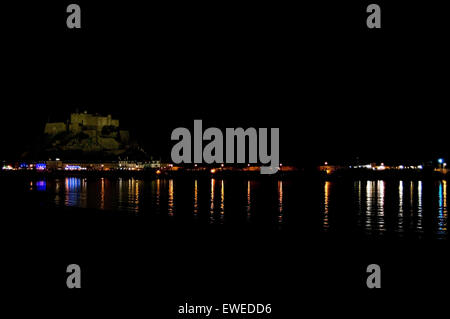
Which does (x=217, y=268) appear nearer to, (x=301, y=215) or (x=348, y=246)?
(x=348, y=246)

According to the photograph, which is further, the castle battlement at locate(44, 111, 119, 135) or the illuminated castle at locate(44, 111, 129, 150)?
the castle battlement at locate(44, 111, 119, 135)

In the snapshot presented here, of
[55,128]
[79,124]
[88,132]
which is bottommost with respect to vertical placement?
[88,132]

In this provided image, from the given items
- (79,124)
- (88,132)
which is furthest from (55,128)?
(88,132)

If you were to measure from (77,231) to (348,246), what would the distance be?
7.94 metres

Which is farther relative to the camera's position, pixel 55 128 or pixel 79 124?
pixel 79 124

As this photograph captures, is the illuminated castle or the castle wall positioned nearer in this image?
the illuminated castle

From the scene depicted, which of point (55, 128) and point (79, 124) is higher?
point (79, 124)

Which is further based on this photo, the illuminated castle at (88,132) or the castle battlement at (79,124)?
the castle battlement at (79,124)

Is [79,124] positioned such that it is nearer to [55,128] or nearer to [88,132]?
[88,132]

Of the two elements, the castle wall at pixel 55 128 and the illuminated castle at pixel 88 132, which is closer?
the illuminated castle at pixel 88 132

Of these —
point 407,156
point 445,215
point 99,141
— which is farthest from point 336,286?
point 407,156

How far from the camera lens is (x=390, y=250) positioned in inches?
479

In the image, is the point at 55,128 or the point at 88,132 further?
the point at 88,132

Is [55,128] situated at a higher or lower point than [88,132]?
higher
